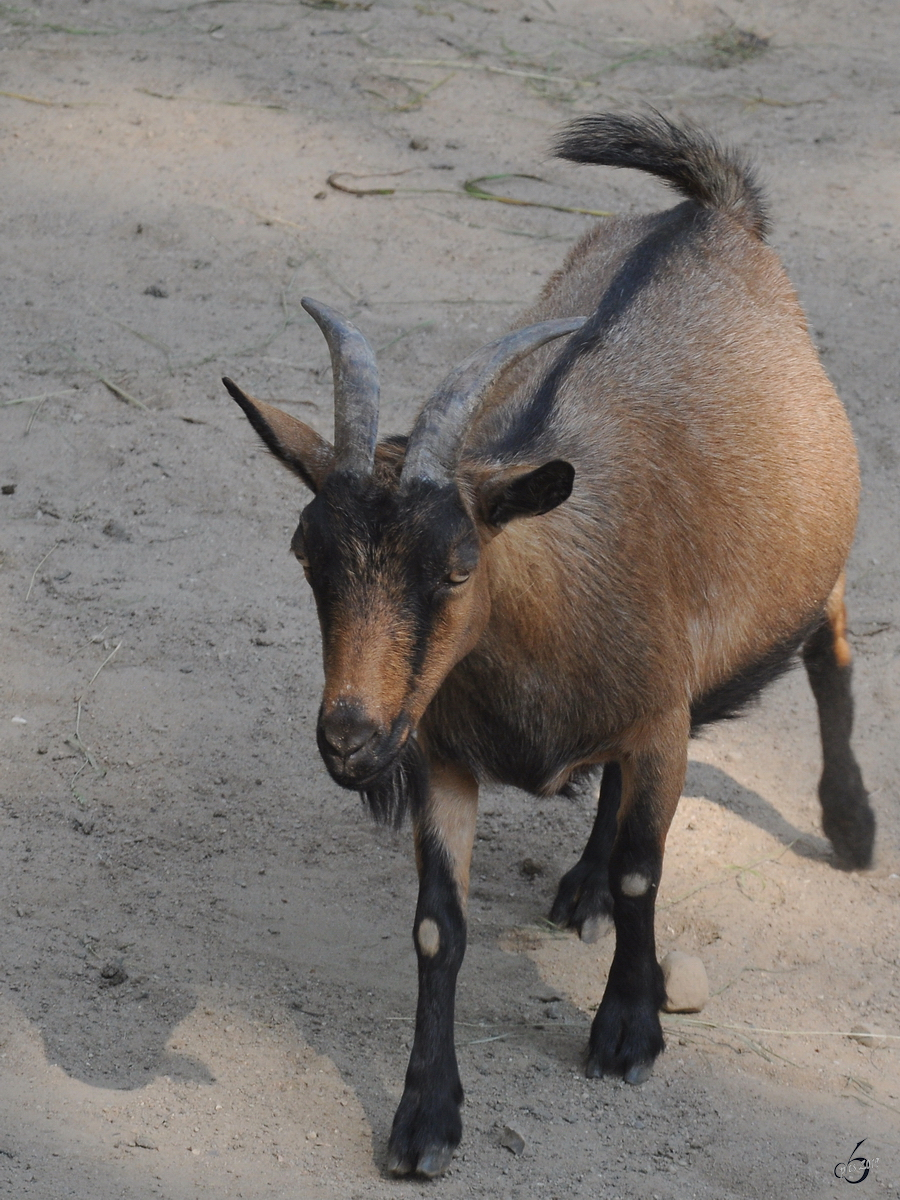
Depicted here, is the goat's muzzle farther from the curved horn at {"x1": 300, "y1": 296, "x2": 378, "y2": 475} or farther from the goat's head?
the curved horn at {"x1": 300, "y1": 296, "x2": 378, "y2": 475}

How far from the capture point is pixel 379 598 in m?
3.25

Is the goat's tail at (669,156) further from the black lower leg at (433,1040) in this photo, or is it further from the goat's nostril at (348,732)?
the goat's nostril at (348,732)

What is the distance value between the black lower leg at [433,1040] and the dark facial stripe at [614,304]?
3.92 feet

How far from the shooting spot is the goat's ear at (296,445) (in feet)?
11.7

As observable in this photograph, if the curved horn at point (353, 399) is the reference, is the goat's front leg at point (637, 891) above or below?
below

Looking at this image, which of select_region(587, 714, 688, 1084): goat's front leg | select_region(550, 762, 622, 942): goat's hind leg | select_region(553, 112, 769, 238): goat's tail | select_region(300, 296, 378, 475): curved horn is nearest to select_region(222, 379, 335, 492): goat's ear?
select_region(300, 296, 378, 475): curved horn

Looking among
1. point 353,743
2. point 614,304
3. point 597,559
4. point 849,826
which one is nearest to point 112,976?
point 353,743

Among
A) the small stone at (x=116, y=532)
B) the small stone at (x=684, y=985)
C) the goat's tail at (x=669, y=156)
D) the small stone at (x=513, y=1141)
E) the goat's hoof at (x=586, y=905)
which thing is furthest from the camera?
the small stone at (x=116, y=532)

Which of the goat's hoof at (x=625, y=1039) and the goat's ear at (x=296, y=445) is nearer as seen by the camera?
the goat's ear at (x=296, y=445)

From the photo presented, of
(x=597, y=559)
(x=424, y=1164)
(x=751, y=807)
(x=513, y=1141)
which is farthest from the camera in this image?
(x=751, y=807)

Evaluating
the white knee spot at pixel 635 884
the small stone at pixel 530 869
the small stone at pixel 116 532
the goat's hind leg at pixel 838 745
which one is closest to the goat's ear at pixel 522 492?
the white knee spot at pixel 635 884

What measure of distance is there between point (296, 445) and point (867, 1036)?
2599mm

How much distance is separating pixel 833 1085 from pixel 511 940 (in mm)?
1125

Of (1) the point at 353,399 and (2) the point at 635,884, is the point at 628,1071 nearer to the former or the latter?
(2) the point at 635,884
